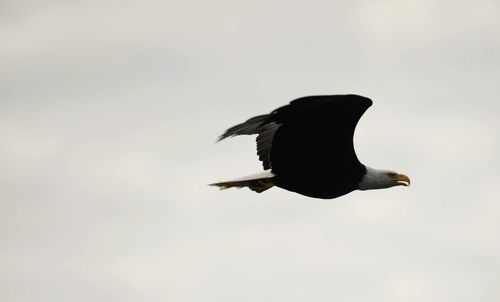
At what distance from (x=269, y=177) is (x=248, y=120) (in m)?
2.09

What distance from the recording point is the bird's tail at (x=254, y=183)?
22000 millimetres

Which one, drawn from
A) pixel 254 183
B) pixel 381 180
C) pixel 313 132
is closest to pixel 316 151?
pixel 313 132

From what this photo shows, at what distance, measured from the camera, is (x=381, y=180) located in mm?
22859

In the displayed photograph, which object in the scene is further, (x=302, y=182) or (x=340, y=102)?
(x=302, y=182)

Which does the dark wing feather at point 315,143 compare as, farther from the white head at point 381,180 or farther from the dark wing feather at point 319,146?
the white head at point 381,180

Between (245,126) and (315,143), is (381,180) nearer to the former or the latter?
(315,143)

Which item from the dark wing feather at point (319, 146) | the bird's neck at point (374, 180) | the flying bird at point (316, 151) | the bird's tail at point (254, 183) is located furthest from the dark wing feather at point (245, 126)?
the bird's neck at point (374, 180)

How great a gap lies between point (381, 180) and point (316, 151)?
1.71 m

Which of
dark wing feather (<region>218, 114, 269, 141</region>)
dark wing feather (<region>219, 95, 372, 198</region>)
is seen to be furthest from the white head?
dark wing feather (<region>218, 114, 269, 141</region>)

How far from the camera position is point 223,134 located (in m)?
20.2

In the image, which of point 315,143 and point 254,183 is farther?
point 254,183

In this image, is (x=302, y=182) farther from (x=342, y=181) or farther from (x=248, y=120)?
(x=248, y=120)

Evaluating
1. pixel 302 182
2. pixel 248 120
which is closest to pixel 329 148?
pixel 302 182

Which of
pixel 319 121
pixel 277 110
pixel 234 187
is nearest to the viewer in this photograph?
pixel 277 110
